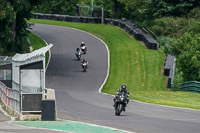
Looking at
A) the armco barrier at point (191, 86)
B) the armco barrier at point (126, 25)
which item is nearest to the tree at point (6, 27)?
the armco barrier at point (191, 86)

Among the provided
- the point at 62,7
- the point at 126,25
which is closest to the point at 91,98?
the point at 126,25

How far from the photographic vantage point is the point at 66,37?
6681 centimetres

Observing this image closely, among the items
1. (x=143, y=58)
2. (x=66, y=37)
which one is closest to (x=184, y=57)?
(x=143, y=58)

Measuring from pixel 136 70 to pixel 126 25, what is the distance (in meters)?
19.7

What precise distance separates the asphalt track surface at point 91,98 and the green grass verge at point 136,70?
1.06 meters

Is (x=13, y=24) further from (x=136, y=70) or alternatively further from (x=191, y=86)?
(x=191, y=86)

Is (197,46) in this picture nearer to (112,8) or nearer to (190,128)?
(190,128)

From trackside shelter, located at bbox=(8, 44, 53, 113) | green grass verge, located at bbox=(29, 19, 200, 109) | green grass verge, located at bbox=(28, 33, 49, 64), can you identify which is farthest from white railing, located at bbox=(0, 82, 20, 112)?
green grass verge, located at bbox=(28, 33, 49, 64)

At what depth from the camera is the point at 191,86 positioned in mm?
40344

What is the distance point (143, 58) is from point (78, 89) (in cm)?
1449

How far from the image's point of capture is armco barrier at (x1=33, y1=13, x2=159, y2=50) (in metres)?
59.4

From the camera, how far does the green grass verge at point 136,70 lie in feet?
119

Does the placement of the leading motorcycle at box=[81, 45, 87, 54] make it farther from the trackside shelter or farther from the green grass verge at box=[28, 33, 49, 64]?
the trackside shelter

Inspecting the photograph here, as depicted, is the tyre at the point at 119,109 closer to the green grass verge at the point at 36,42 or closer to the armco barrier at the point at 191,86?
the armco barrier at the point at 191,86
